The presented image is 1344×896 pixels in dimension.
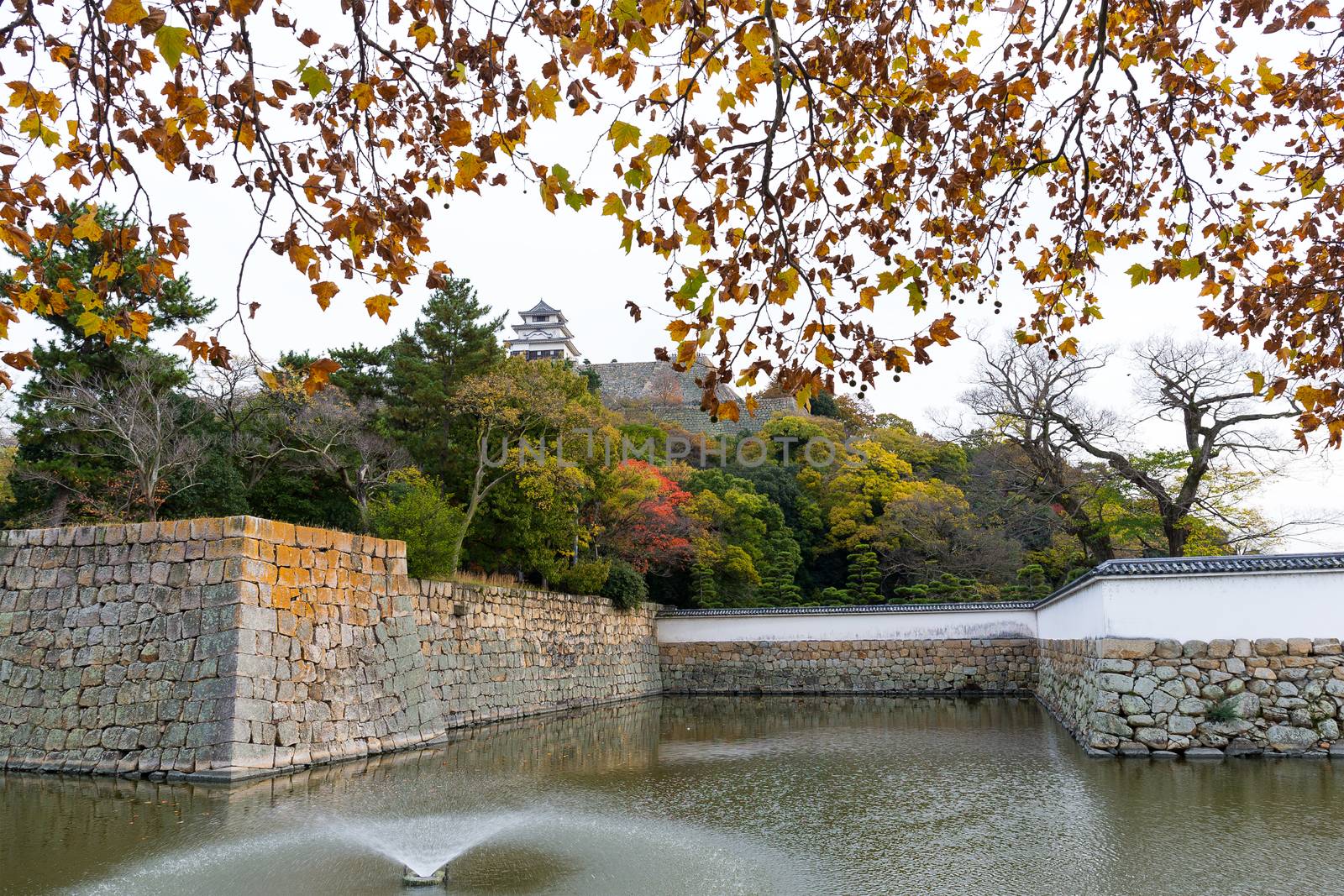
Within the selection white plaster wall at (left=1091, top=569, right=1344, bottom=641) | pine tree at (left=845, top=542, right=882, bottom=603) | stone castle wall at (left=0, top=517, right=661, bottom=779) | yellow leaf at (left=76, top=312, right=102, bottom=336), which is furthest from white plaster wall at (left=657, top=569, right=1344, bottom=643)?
pine tree at (left=845, top=542, right=882, bottom=603)

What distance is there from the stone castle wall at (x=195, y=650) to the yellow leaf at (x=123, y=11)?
248 inches

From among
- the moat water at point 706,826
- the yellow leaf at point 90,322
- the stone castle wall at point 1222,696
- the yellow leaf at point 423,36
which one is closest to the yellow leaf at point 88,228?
the yellow leaf at point 90,322

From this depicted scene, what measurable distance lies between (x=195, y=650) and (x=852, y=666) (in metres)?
12.8

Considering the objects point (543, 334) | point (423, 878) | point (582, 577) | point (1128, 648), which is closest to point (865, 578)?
point (582, 577)

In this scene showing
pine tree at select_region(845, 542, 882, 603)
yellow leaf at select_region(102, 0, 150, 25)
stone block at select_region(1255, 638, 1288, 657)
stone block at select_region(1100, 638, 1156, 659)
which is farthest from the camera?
pine tree at select_region(845, 542, 882, 603)

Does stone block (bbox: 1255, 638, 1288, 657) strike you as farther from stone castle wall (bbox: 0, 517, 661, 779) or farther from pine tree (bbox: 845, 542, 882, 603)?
pine tree (bbox: 845, 542, 882, 603)

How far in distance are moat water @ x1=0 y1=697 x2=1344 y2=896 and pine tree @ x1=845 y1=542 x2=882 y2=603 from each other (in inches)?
501

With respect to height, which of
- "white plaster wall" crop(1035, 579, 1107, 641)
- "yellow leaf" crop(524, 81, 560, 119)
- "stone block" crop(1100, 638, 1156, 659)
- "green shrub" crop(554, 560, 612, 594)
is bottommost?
"stone block" crop(1100, 638, 1156, 659)

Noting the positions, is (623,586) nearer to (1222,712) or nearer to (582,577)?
(582,577)

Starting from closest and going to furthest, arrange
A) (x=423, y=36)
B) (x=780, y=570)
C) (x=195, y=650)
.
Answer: (x=423, y=36), (x=195, y=650), (x=780, y=570)

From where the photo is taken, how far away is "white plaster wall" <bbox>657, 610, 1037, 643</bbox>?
683 inches

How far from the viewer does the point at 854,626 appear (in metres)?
18.0

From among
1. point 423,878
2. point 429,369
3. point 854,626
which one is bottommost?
point 423,878

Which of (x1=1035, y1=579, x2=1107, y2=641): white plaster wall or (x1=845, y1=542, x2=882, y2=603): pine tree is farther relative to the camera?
(x1=845, y1=542, x2=882, y2=603): pine tree
